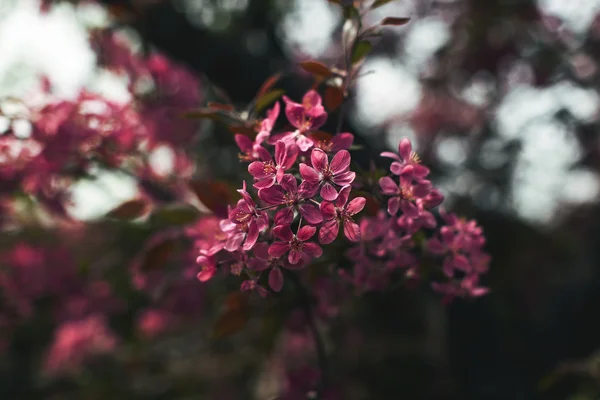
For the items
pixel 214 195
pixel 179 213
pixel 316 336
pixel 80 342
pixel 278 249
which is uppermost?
pixel 278 249

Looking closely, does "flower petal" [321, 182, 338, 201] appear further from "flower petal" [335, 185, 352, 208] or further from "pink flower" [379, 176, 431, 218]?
"pink flower" [379, 176, 431, 218]

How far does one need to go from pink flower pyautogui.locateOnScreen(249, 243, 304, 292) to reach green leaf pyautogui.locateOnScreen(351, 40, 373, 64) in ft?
1.47

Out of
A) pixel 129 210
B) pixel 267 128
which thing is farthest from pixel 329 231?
pixel 129 210

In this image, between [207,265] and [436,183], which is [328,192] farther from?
[436,183]

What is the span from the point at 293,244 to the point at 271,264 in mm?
84

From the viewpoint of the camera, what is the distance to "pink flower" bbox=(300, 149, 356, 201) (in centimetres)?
79

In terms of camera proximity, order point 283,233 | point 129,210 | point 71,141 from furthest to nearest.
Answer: point 71,141 < point 129,210 < point 283,233

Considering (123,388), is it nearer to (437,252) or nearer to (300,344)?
(300,344)

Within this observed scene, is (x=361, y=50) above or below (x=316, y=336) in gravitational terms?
above

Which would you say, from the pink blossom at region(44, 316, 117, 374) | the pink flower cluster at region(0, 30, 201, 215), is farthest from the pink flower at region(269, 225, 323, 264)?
the pink blossom at region(44, 316, 117, 374)

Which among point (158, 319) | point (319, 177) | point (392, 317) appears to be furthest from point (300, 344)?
point (319, 177)

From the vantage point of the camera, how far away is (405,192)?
896 mm

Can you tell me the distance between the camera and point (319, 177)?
2.65ft

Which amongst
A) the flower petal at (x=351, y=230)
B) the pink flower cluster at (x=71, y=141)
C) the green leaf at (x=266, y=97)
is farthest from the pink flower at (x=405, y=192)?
the pink flower cluster at (x=71, y=141)
